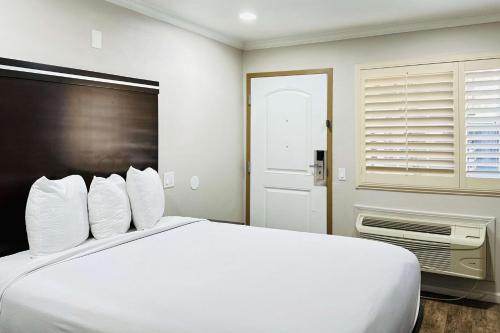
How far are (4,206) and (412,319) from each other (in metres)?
2.31

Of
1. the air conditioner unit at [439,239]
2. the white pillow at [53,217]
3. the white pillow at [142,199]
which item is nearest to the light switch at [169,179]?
the white pillow at [142,199]

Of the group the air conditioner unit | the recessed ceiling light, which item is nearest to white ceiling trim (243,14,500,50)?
the recessed ceiling light

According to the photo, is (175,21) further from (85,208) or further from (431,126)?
(431,126)

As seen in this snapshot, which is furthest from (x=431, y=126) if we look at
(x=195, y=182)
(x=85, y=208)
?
(x=85, y=208)

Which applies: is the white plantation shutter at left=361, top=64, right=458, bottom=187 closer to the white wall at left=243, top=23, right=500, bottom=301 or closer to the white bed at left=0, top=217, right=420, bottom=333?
the white wall at left=243, top=23, right=500, bottom=301

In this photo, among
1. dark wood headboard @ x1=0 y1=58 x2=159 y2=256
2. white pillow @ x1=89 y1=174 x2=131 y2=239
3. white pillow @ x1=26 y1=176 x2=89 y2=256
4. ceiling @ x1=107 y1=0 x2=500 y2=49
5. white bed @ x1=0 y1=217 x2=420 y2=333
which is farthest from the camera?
ceiling @ x1=107 y1=0 x2=500 y2=49

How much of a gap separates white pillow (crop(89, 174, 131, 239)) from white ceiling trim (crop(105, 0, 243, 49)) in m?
1.37

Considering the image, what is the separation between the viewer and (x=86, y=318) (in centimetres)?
158

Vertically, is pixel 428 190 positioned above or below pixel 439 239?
above

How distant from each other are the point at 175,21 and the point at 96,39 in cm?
89

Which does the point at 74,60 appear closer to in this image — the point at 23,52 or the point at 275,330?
the point at 23,52

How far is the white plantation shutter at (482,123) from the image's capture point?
3471 mm

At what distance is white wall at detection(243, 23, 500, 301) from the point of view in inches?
140

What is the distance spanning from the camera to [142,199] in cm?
280
